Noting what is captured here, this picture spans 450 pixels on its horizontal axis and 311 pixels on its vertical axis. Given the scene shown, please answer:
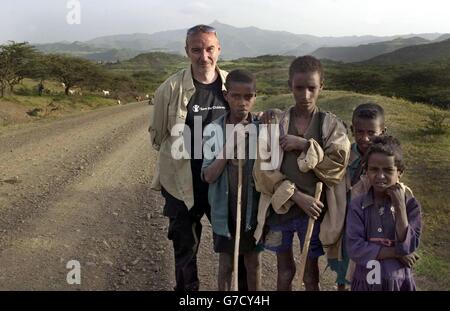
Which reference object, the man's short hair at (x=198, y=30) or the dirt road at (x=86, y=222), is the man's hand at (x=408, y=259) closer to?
the dirt road at (x=86, y=222)

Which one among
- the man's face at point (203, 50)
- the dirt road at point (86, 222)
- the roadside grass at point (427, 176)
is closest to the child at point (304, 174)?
the man's face at point (203, 50)

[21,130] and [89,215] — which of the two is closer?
[89,215]

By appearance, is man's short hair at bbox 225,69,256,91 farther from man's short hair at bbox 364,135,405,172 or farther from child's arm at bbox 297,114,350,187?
man's short hair at bbox 364,135,405,172

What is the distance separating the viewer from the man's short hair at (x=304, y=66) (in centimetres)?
287

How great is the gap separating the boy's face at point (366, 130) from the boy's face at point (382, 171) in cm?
39

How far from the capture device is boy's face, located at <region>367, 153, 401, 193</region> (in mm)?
2648

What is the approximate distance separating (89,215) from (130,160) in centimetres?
351

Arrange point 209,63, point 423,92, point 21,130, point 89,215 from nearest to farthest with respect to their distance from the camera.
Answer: point 209,63 < point 89,215 < point 21,130 < point 423,92

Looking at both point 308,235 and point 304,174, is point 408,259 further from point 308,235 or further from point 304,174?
point 304,174

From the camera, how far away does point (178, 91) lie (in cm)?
342

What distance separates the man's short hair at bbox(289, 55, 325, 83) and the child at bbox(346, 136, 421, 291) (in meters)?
0.56

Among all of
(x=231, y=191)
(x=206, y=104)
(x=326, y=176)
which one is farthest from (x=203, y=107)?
(x=326, y=176)
